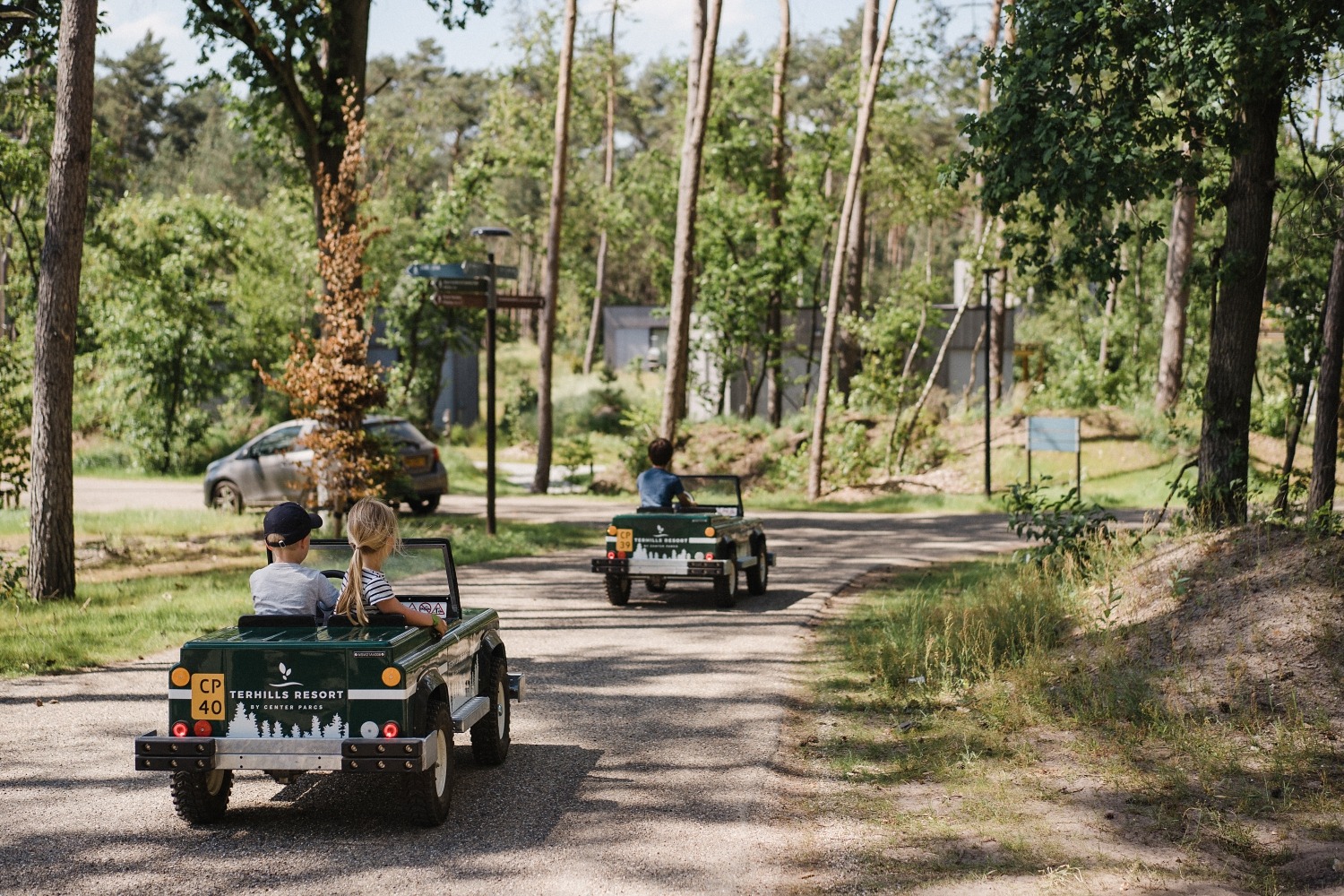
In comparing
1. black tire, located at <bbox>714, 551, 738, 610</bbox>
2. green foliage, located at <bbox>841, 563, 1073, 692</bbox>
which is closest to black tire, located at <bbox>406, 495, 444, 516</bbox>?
black tire, located at <bbox>714, 551, 738, 610</bbox>

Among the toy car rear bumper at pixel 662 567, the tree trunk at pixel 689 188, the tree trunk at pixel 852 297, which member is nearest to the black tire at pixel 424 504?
the tree trunk at pixel 689 188

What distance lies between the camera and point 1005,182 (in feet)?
38.2

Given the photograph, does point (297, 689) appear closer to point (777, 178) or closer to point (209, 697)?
point (209, 697)

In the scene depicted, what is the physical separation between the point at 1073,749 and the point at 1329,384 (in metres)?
8.50

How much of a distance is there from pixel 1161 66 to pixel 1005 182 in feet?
4.94

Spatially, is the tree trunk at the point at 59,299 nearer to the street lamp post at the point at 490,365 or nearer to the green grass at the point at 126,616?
the green grass at the point at 126,616

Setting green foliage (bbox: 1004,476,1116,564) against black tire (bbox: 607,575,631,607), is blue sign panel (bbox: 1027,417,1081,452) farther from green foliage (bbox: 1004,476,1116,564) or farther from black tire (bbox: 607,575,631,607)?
black tire (bbox: 607,575,631,607)

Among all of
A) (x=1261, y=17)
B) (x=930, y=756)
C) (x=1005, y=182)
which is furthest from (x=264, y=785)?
(x=1261, y=17)

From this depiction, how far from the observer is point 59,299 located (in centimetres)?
1301

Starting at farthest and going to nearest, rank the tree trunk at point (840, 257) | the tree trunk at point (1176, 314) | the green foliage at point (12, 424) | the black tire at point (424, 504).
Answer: the tree trunk at point (1176, 314)
the tree trunk at point (840, 257)
the black tire at point (424, 504)
the green foliage at point (12, 424)

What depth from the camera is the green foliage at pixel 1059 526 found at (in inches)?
491

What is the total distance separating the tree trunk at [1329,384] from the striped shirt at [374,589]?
11055 millimetres

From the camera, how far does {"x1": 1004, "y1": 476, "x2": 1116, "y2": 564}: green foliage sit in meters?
12.5

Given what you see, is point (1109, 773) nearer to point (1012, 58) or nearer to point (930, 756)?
point (930, 756)
